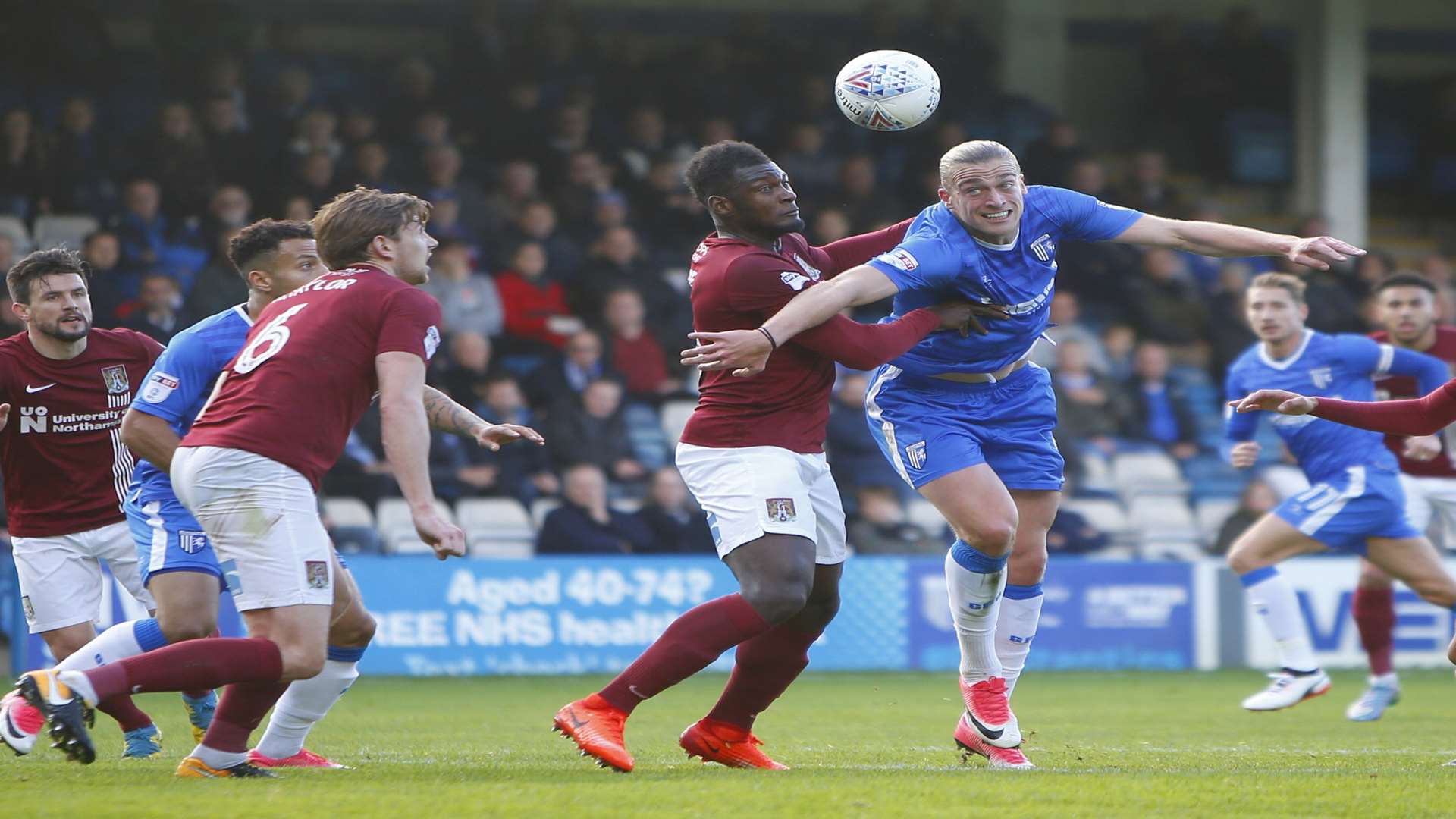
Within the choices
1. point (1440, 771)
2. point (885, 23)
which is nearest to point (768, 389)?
point (1440, 771)

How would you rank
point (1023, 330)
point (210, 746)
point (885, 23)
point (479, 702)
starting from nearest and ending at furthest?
1. point (210, 746)
2. point (1023, 330)
3. point (479, 702)
4. point (885, 23)

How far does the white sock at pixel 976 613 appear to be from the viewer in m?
6.81

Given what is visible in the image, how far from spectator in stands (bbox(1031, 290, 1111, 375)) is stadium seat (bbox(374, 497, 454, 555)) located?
5656mm

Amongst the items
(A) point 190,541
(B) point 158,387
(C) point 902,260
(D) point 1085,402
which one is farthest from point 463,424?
(D) point 1085,402

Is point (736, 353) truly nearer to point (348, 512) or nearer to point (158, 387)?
point (158, 387)

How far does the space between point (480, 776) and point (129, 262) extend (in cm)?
851

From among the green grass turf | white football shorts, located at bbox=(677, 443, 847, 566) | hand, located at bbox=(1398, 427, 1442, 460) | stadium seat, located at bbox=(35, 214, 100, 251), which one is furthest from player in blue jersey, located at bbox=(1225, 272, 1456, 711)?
stadium seat, located at bbox=(35, 214, 100, 251)

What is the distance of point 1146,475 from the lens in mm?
15367

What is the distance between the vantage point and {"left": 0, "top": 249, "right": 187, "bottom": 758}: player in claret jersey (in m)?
7.63

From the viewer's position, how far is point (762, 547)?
19.9 feet

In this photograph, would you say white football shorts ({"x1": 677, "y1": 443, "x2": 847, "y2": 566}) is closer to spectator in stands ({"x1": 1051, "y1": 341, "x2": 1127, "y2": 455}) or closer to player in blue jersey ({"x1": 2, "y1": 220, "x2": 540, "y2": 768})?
player in blue jersey ({"x1": 2, "y1": 220, "x2": 540, "y2": 768})

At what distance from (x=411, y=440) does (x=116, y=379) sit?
287 cm

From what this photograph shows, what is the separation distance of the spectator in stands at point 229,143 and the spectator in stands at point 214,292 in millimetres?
1616

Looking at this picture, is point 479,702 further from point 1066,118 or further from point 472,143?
point 1066,118
